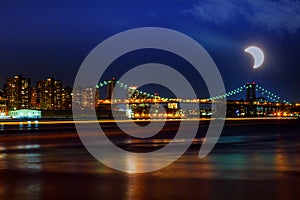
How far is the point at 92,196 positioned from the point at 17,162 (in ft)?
25.1

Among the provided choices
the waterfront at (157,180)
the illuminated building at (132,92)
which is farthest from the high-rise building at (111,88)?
the waterfront at (157,180)

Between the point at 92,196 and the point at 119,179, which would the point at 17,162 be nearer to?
the point at 119,179

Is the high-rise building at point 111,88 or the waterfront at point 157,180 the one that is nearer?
the waterfront at point 157,180

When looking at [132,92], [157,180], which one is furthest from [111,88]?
[157,180]

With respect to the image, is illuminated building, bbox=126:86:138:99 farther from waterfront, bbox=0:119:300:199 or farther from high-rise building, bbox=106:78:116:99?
waterfront, bbox=0:119:300:199

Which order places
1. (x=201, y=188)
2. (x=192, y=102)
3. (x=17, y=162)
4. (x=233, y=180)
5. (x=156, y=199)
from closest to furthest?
1. (x=156, y=199)
2. (x=201, y=188)
3. (x=233, y=180)
4. (x=17, y=162)
5. (x=192, y=102)

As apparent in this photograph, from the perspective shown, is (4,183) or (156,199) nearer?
(156,199)

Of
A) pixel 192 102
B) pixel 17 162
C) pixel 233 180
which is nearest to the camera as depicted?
pixel 233 180

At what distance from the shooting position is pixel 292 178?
13.8 metres

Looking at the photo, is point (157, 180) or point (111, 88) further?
point (111, 88)

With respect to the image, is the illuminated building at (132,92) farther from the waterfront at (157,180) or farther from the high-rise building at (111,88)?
the waterfront at (157,180)

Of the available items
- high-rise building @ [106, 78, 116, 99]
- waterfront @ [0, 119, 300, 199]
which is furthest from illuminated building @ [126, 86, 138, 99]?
waterfront @ [0, 119, 300, 199]

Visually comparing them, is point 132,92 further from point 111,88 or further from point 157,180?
point 157,180

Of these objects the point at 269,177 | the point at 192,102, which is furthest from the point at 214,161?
the point at 192,102
